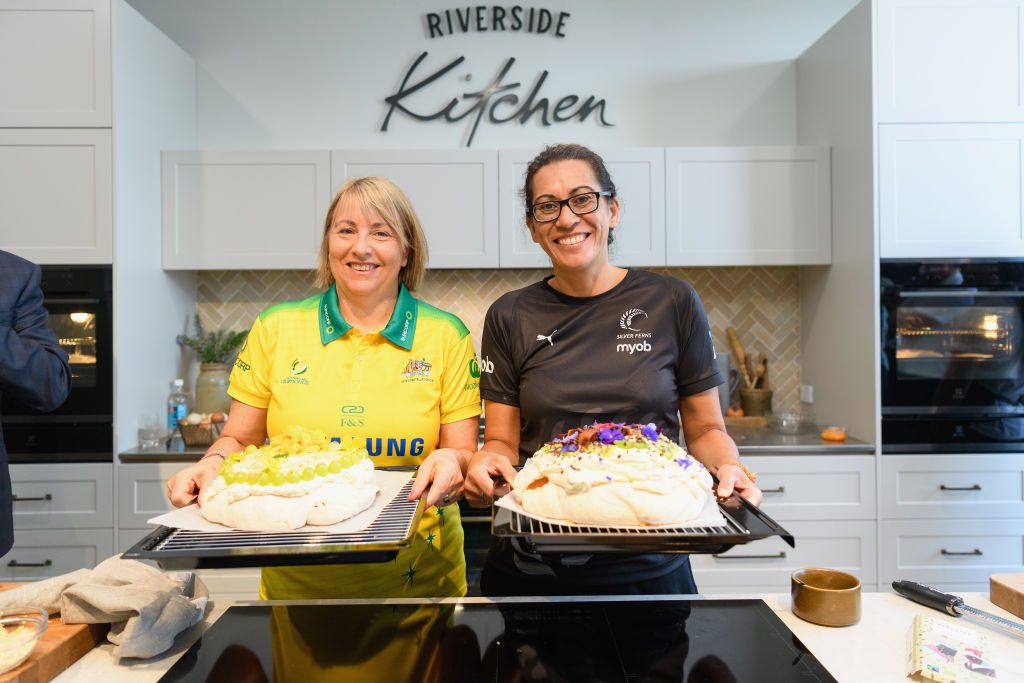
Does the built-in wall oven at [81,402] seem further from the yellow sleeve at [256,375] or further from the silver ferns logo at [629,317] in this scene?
the silver ferns logo at [629,317]

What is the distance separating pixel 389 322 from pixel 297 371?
0.23 meters

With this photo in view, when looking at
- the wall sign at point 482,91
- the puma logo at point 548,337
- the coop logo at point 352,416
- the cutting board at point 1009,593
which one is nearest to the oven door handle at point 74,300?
the wall sign at point 482,91

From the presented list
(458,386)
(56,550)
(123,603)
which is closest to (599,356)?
(458,386)

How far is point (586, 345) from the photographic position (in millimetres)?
1567

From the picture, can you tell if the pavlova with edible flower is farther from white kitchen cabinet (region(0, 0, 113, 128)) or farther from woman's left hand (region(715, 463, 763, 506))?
white kitchen cabinet (region(0, 0, 113, 128))

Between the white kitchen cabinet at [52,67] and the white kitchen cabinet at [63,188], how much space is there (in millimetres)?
60

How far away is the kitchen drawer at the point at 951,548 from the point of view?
9.18ft

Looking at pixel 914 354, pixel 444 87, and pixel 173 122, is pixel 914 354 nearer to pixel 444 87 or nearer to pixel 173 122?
pixel 444 87

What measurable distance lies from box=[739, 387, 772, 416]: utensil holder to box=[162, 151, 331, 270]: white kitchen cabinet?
2.16 metres

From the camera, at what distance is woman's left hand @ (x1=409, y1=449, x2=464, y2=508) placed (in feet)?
3.97

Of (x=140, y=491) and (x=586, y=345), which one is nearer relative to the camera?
(x=586, y=345)

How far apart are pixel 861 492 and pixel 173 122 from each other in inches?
135

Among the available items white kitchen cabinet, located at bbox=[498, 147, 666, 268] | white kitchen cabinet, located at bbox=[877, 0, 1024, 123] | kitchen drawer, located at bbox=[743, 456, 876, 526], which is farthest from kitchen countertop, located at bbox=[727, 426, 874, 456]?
white kitchen cabinet, located at bbox=[877, 0, 1024, 123]

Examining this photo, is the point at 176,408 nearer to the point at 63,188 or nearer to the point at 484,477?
the point at 63,188
